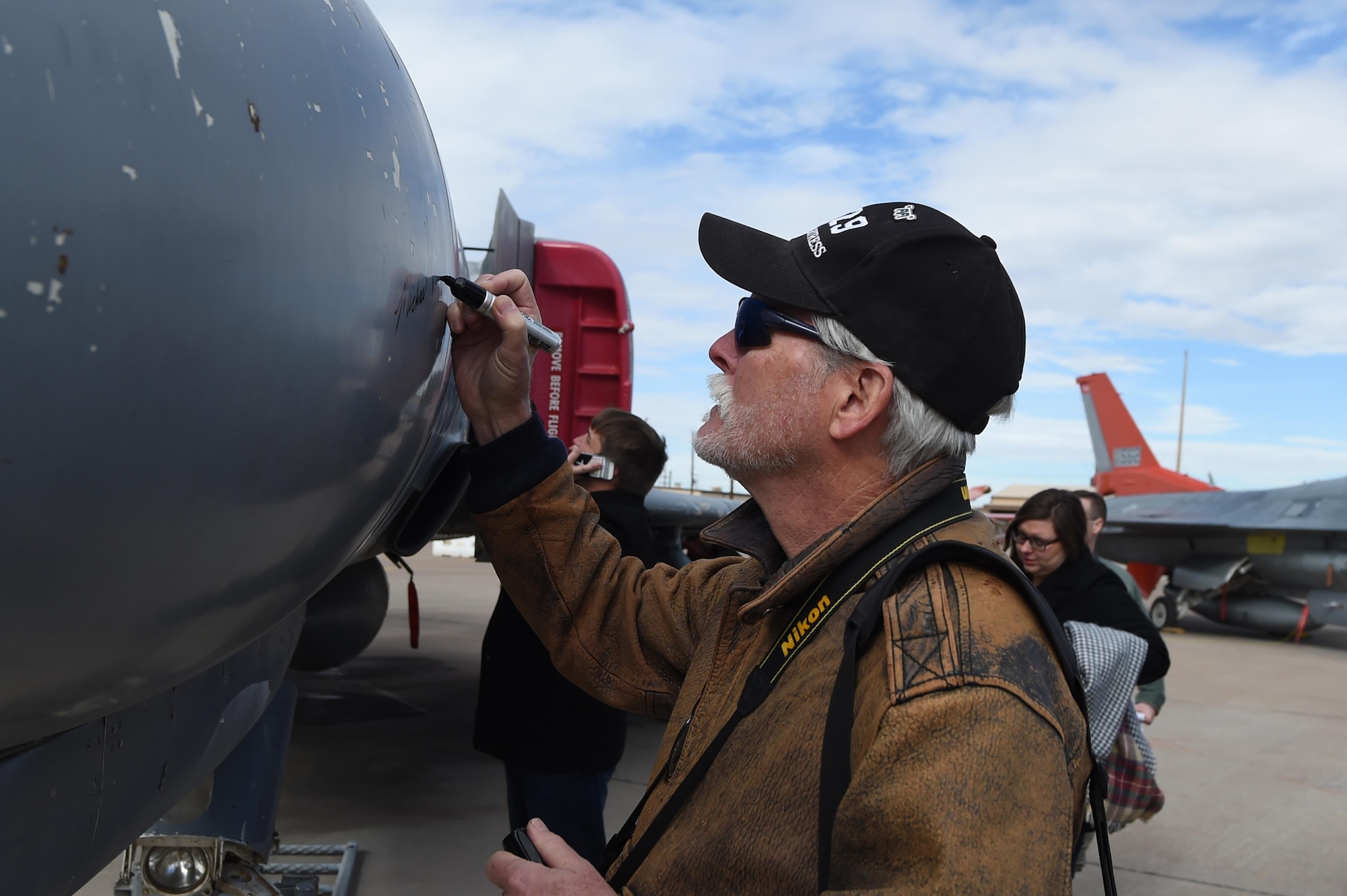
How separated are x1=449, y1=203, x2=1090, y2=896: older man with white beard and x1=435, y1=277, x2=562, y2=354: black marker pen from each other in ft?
0.09

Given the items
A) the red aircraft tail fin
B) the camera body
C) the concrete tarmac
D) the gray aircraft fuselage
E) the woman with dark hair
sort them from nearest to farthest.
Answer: the camera body < the woman with dark hair < the concrete tarmac < the gray aircraft fuselage < the red aircraft tail fin

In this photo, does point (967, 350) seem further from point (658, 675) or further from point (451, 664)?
point (451, 664)

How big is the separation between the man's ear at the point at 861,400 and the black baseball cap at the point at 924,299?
27 millimetres

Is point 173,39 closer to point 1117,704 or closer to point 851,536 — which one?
point 851,536

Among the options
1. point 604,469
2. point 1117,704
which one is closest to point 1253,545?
point 1117,704

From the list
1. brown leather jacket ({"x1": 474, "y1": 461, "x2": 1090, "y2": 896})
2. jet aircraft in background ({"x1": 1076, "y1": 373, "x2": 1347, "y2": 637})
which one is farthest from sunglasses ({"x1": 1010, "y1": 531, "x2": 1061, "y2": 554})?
jet aircraft in background ({"x1": 1076, "y1": 373, "x2": 1347, "y2": 637})

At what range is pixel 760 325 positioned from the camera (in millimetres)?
1410

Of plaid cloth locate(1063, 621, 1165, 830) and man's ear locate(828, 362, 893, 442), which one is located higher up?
man's ear locate(828, 362, 893, 442)

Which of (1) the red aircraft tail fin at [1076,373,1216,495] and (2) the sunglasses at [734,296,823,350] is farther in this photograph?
(1) the red aircraft tail fin at [1076,373,1216,495]

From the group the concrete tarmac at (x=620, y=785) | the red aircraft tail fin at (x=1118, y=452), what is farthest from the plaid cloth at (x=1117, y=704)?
the red aircraft tail fin at (x=1118, y=452)

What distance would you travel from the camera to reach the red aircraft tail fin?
19719mm

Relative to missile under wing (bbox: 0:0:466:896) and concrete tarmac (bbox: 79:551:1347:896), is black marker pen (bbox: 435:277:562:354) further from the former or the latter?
concrete tarmac (bbox: 79:551:1347:896)

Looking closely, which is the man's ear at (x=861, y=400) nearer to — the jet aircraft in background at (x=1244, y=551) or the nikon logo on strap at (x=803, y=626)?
the nikon logo on strap at (x=803, y=626)

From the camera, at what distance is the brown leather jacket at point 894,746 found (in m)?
0.89
